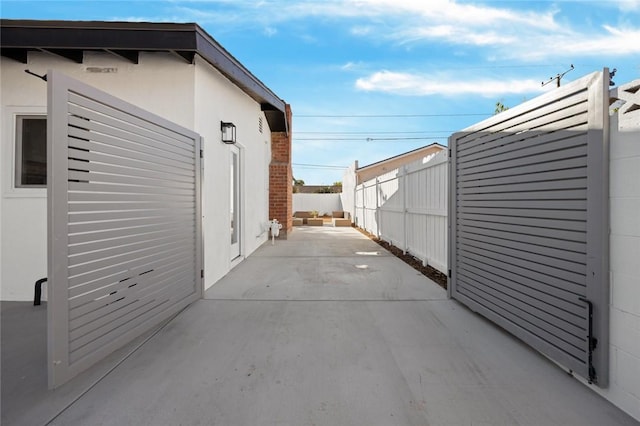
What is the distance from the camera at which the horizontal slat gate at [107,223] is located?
2201 mm

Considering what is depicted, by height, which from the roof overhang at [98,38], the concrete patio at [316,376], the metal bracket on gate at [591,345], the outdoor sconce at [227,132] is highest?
the roof overhang at [98,38]

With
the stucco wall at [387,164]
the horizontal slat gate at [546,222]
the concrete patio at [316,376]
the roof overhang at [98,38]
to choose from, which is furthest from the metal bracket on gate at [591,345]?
the stucco wall at [387,164]

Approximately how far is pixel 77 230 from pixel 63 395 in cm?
113

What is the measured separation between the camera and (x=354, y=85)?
1504 centimetres

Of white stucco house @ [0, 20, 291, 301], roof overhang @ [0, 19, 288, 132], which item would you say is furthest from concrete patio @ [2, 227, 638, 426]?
roof overhang @ [0, 19, 288, 132]

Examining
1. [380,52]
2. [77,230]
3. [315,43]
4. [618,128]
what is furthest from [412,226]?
[380,52]

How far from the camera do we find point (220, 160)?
16.7ft

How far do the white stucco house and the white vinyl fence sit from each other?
145 inches

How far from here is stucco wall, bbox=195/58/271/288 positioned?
4.50m

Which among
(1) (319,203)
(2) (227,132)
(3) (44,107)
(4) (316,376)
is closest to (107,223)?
(4) (316,376)

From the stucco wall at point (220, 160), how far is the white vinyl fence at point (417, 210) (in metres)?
3.64

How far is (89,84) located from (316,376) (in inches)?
178

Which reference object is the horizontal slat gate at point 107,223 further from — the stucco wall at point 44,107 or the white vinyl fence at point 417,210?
the white vinyl fence at point 417,210

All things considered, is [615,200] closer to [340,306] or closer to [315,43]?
[340,306]
